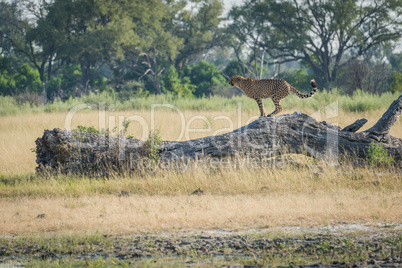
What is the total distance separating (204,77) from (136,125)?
21953 millimetres

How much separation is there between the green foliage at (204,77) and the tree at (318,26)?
10.4 ft

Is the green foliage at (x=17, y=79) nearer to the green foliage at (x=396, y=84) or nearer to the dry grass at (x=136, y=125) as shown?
the dry grass at (x=136, y=125)

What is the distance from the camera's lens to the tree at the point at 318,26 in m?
31.8

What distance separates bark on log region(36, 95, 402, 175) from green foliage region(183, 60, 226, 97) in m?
26.6

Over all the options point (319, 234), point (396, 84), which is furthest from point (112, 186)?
point (396, 84)

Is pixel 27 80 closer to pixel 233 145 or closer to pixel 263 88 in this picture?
pixel 263 88

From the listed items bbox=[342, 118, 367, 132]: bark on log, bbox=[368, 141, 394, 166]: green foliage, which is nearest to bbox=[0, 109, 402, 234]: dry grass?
bbox=[368, 141, 394, 166]: green foliage

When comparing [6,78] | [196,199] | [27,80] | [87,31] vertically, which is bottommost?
[196,199]

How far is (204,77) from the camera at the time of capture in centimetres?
3666

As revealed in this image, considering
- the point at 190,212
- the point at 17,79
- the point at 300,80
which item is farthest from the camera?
the point at 17,79

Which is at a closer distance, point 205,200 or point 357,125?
point 205,200

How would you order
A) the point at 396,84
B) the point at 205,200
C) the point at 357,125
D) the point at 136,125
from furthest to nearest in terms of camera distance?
1. the point at 396,84
2. the point at 136,125
3. the point at 357,125
4. the point at 205,200

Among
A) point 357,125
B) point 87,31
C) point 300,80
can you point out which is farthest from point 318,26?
point 357,125

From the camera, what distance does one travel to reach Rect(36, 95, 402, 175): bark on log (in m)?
8.43
